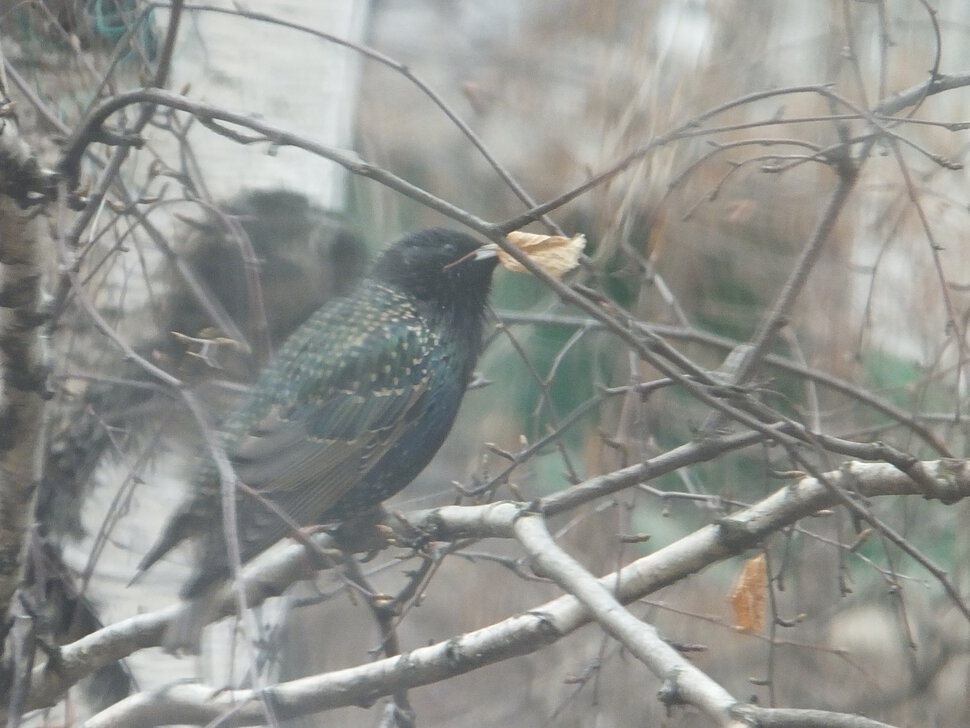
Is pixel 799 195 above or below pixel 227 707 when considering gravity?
above

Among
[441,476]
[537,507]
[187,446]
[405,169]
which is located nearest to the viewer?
[537,507]

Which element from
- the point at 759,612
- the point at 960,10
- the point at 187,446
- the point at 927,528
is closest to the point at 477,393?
the point at 187,446

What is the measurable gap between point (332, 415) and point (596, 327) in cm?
29

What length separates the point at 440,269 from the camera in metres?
1.16

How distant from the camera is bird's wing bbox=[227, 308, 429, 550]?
3.27 feet

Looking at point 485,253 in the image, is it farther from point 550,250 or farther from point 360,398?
point 550,250

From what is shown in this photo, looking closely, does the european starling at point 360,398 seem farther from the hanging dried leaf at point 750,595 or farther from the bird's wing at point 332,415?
the hanging dried leaf at point 750,595

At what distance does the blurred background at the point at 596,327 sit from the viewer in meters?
1.18

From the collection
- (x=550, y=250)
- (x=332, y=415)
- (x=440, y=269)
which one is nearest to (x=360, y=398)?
(x=332, y=415)

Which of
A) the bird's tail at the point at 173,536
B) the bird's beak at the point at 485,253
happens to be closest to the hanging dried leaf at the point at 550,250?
the bird's beak at the point at 485,253

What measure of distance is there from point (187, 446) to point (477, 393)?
14.3 inches

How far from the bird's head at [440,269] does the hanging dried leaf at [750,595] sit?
40 centimetres

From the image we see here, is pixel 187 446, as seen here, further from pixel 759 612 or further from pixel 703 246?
pixel 703 246

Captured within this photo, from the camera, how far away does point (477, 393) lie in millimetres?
1320
